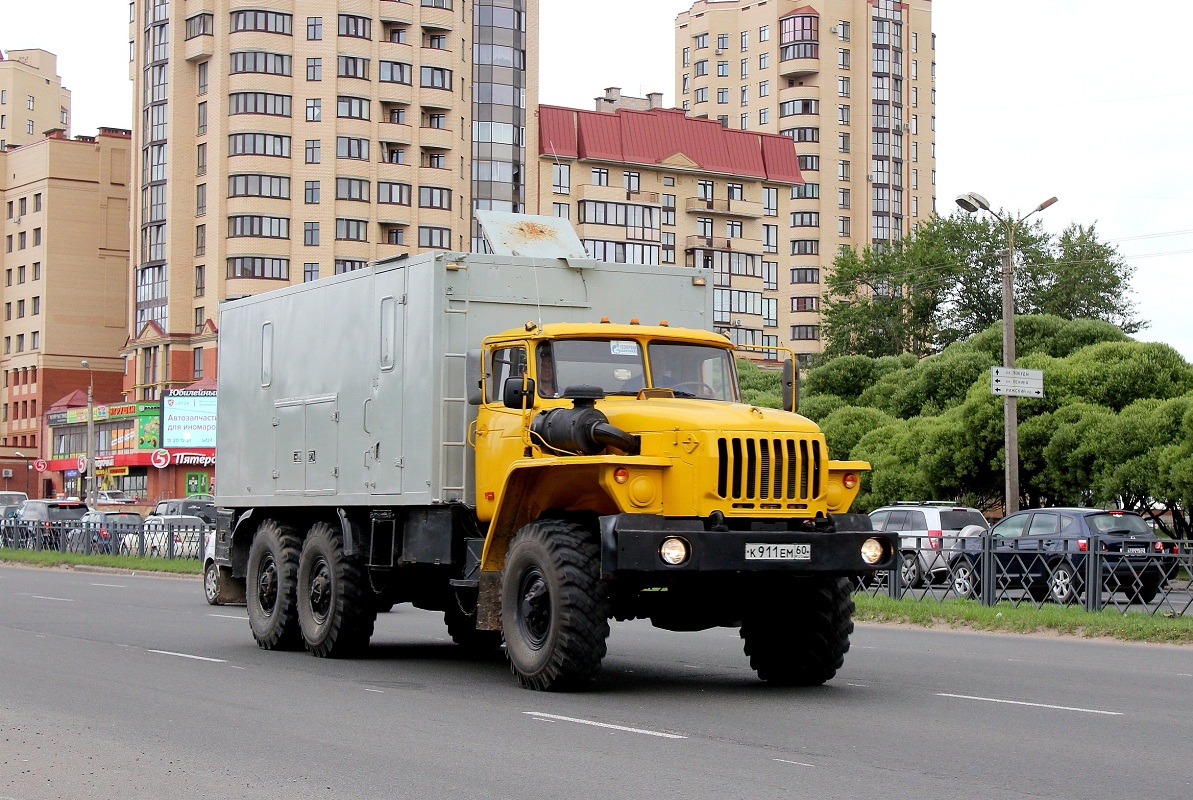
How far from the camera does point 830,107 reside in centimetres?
13925

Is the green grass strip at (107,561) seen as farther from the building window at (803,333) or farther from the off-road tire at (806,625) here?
the building window at (803,333)

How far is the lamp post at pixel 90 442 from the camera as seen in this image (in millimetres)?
74375

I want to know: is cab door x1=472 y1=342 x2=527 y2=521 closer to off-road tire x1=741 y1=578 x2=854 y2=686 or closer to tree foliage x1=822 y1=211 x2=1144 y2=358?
off-road tire x1=741 y1=578 x2=854 y2=686

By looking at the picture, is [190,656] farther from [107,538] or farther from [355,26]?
Answer: [355,26]

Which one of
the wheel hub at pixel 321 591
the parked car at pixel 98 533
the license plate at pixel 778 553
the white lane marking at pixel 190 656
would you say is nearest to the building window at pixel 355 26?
the parked car at pixel 98 533

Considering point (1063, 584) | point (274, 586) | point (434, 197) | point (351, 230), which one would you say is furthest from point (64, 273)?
point (274, 586)

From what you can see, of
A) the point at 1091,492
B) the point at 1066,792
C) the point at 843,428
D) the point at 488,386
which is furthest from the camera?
the point at 843,428

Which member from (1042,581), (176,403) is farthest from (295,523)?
(176,403)


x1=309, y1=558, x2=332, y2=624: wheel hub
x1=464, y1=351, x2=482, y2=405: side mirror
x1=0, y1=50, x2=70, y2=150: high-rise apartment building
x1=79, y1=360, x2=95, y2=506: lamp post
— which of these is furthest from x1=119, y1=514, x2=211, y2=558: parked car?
x1=0, y1=50, x2=70, y2=150: high-rise apartment building

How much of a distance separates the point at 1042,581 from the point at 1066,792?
16.4 m

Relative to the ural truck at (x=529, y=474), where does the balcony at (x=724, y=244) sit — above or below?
above

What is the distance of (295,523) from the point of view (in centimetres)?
1772

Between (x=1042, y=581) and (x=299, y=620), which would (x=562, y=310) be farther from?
(x=1042, y=581)

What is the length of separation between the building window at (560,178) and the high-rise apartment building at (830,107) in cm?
2782
